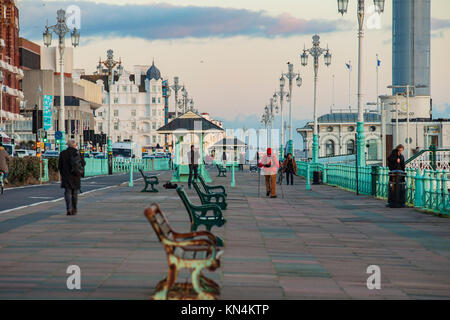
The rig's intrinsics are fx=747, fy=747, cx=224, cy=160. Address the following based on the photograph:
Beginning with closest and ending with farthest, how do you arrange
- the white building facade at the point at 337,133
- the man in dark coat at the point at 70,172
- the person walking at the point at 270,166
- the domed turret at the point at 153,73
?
the man in dark coat at the point at 70,172 < the person walking at the point at 270,166 < the white building facade at the point at 337,133 < the domed turret at the point at 153,73

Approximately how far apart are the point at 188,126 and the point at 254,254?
85.9 feet

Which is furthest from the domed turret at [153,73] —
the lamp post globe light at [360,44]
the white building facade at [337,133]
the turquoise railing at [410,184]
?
the lamp post globe light at [360,44]

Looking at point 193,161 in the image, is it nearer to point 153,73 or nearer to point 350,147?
point 350,147

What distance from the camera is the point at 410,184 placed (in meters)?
22.0

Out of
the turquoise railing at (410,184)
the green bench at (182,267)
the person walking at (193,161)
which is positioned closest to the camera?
the green bench at (182,267)

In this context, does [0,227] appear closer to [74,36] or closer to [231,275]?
[231,275]

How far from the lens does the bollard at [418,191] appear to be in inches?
796

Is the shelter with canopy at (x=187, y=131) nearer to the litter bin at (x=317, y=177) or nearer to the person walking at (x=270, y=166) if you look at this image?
the litter bin at (x=317, y=177)

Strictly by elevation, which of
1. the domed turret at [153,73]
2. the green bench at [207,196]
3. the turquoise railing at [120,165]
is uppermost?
the domed turret at [153,73]

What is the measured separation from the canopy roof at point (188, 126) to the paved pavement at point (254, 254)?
56.5 ft

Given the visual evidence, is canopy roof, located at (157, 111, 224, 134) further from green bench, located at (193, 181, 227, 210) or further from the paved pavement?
green bench, located at (193, 181, 227, 210)

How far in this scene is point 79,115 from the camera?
447 ft

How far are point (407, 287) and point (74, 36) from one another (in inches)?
1414
